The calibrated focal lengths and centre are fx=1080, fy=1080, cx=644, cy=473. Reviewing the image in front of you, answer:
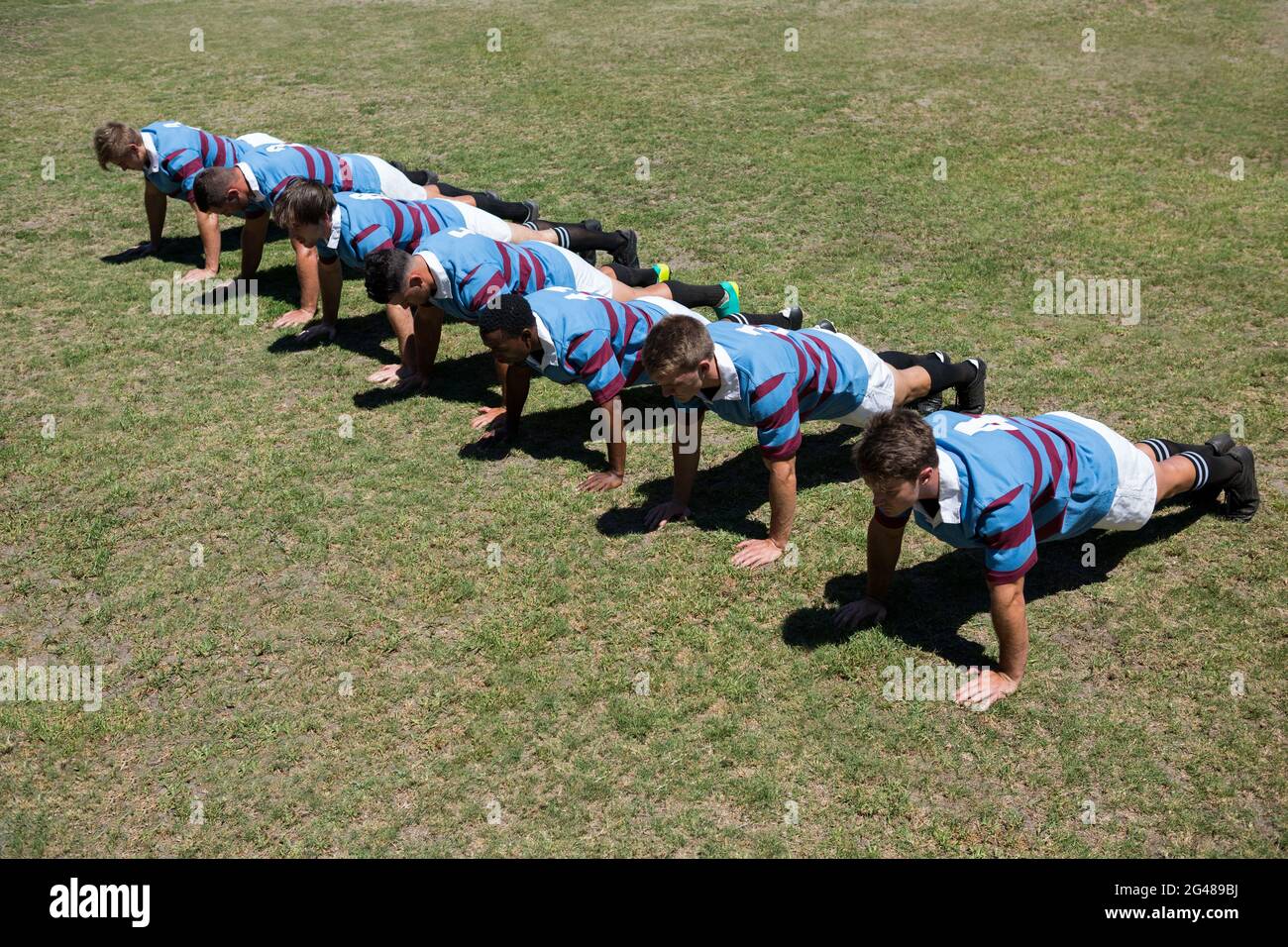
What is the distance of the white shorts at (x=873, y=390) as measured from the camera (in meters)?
6.79

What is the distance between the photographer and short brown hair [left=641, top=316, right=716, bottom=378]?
5.93m

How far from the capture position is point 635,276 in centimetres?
906

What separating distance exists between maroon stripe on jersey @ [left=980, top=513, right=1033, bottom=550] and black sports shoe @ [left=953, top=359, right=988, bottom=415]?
2448mm

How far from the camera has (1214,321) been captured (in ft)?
29.1

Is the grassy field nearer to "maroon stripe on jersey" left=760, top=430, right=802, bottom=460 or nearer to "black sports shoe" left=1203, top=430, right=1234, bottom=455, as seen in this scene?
"black sports shoe" left=1203, top=430, right=1234, bottom=455

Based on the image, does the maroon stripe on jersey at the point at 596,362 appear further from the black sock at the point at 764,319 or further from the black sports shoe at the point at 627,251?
the black sports shoe at the point at 627,251

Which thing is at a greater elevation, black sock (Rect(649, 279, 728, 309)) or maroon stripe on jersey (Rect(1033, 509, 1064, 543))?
black sock (Rect(649, 279, 728, 309))

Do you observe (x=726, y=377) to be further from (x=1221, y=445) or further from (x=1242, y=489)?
(x=1242, y=489)

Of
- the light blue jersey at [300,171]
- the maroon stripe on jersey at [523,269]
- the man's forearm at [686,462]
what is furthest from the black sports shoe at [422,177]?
the man's forearm at [686,462]

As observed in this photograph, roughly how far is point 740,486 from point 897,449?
238cm

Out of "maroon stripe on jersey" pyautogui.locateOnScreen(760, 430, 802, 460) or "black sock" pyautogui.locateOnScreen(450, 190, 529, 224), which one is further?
"black sock" pyautogui.locateOnScreen(450, 190, 529, 224)

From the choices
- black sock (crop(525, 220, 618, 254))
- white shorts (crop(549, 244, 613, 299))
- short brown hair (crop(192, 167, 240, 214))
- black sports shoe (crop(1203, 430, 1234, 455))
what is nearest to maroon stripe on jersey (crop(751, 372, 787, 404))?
white shorts (crop(549, 244, 613, 299))

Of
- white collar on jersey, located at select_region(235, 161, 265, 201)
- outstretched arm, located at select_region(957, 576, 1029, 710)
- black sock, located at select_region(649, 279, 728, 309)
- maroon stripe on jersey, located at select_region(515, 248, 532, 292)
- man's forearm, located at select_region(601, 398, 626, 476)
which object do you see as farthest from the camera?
white collar on jersey, located at select_region(235, 161, 265, 201)

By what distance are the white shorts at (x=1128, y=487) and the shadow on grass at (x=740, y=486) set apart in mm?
1787
